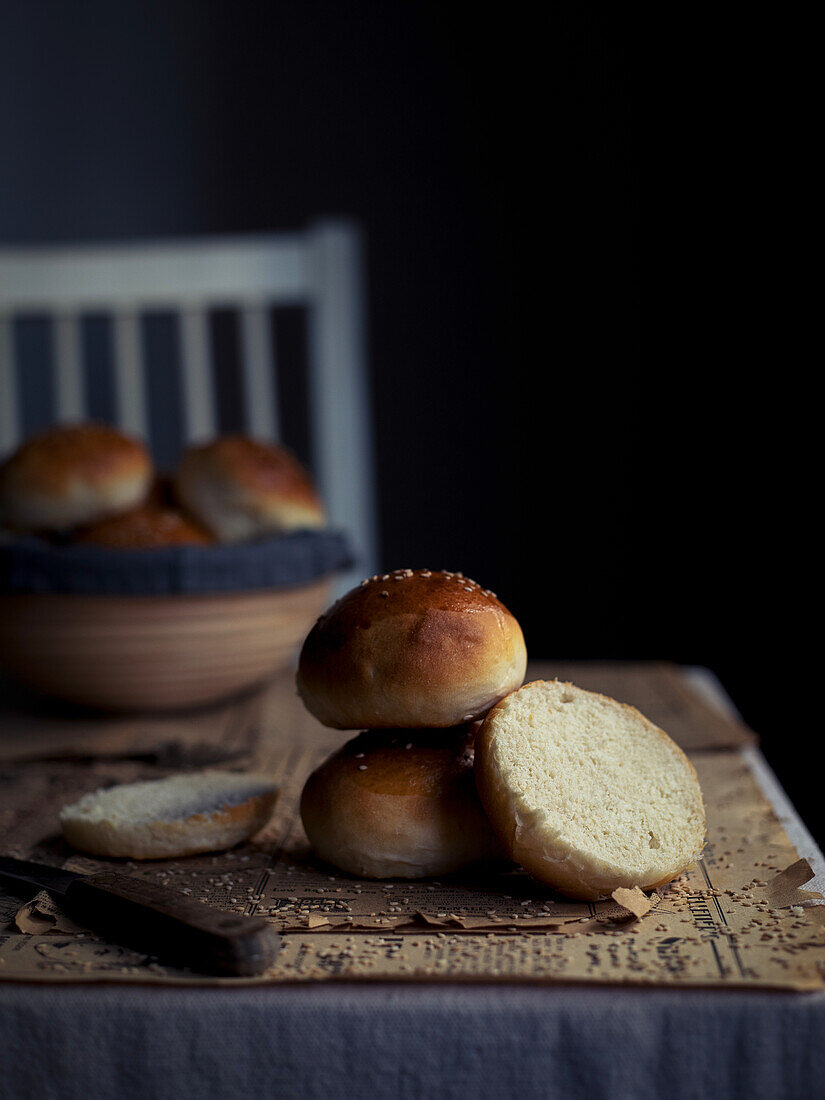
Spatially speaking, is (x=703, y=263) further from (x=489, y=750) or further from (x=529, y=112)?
(x=489, y=750)

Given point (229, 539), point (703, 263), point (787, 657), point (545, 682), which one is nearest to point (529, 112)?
point (703, 263)

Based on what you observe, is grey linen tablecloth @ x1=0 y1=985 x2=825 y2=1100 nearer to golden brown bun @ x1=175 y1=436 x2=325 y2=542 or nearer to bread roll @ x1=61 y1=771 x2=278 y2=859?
bread roll @ x1=61 y1=771 x2=278 y2=859

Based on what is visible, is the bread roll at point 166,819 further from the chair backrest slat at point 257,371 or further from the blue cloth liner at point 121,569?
the chair backrest slat at point 257,371

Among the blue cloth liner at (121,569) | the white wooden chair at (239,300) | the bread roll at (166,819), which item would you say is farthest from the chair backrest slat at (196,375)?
the bread roll at (166,819)

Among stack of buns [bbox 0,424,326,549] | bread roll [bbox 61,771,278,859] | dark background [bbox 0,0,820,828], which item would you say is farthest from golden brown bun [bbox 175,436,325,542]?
dark background [bbox 0,0,820,828]

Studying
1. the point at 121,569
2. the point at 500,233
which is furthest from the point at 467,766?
the point at 500,233

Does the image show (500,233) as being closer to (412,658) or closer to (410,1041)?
(412,658)

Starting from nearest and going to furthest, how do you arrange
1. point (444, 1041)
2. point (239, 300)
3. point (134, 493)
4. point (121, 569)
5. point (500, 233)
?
point (444, 1041) < point (121, 569) < point (134, 493) < point (239, 300) < point (500, 233)
